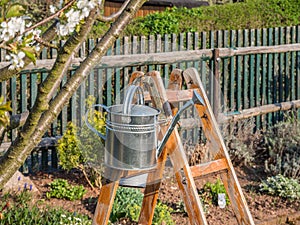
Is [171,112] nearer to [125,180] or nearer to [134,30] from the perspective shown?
[125,180]

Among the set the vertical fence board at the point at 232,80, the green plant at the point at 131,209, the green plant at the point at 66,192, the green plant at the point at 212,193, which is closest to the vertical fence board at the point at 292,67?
the vertical fence board at the point at 232,80

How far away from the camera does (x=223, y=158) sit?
3.57 meters

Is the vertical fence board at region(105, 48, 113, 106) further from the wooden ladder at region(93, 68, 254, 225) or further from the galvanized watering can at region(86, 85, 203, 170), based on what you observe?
the galvanized watering can at region(86, 85, 203, 170)

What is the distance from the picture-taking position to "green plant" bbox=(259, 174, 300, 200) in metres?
5.15

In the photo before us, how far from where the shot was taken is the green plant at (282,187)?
5152 mm

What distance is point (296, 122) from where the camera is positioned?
6.62 m

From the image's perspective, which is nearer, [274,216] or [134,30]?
[274,216]

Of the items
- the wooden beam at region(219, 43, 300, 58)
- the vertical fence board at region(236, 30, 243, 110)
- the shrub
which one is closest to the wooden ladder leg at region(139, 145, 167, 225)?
the wooden beam at region(219, 43, 300, 58)

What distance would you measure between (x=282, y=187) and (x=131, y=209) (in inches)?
65.5

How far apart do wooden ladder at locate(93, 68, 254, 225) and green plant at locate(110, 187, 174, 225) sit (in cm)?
56

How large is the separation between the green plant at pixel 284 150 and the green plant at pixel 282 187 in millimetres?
243

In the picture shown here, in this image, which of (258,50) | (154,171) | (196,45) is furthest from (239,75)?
(154,171)

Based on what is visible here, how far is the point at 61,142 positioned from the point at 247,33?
115 inches

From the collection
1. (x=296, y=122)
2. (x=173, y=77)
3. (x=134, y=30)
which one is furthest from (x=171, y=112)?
(x=134, y=30)
